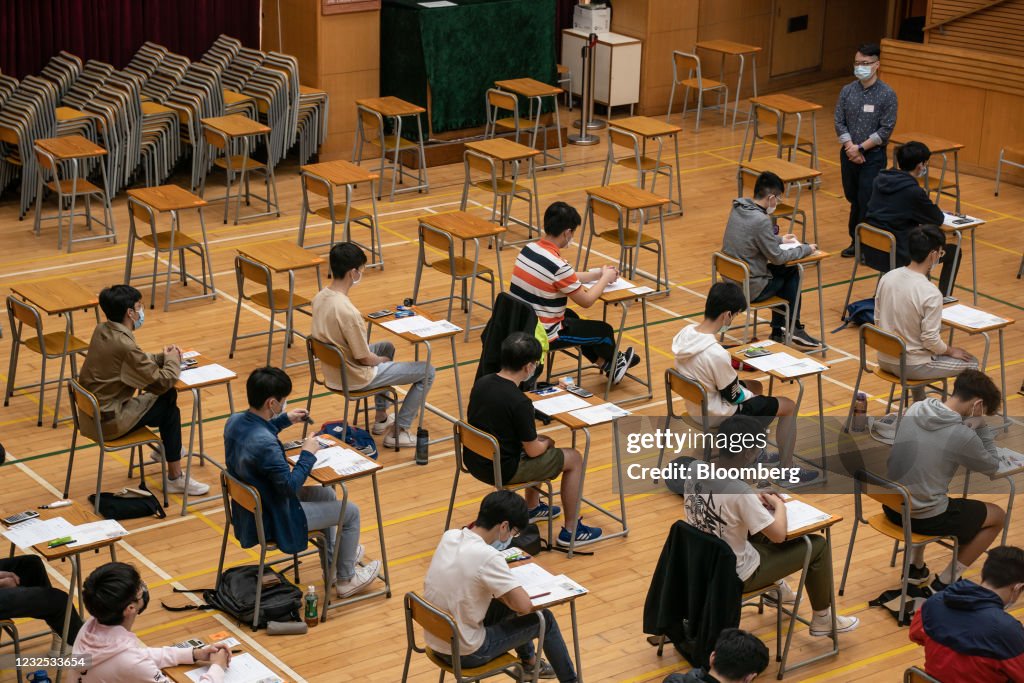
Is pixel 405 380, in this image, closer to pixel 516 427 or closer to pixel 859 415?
pixel 516 427

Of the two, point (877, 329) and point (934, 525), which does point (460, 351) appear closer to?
point (877, 329)

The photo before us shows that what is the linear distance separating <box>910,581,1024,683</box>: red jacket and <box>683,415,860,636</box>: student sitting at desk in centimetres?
88

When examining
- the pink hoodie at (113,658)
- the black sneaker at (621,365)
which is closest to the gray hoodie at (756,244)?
the black sneaker at (621,365)

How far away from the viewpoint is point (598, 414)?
7445 millimetres

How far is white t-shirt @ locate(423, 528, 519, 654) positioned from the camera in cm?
564

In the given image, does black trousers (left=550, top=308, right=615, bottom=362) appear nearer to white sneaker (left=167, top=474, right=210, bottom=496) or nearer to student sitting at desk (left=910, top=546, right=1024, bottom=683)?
white sneaker (left=167, top=474, right=210, bottom=496)

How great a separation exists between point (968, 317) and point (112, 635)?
572cm

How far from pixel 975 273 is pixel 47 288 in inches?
274

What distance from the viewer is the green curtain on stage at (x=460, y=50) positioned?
46.6 feet

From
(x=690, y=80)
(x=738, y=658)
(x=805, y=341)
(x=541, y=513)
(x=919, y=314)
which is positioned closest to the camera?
(x=738, y=658)

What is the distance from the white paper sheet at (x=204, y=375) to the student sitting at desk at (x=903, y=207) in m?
4.95

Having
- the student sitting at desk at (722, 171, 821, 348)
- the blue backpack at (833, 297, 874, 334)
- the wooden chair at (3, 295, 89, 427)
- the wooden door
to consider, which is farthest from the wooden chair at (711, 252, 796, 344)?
the wooden door

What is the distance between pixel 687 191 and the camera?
13953 millimetres

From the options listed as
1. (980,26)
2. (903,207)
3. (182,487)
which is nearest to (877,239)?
(903,207)
